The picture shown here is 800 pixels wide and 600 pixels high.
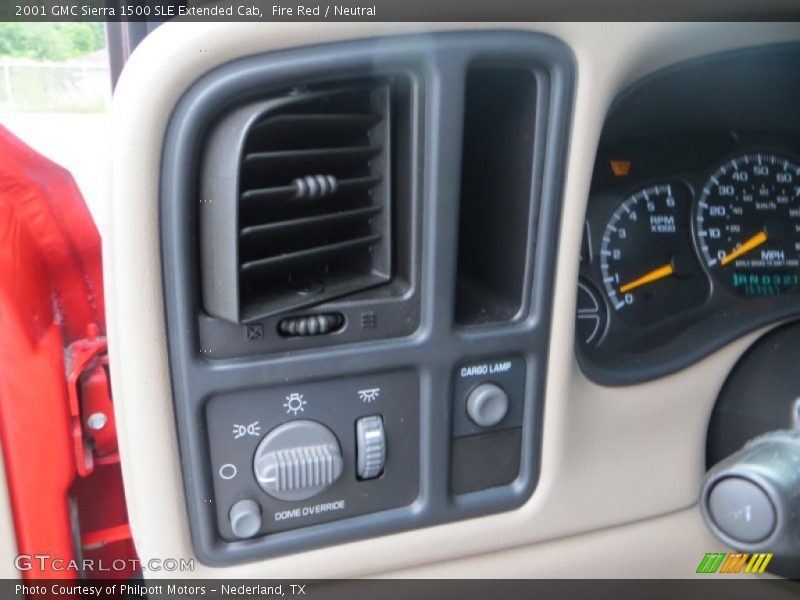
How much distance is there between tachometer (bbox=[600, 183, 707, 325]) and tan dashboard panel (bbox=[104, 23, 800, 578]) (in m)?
0.10

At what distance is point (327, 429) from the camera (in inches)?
27.3

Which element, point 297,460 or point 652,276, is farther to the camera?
point 652,276

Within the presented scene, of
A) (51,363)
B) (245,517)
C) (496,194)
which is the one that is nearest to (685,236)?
(496,194)

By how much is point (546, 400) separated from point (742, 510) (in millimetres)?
216

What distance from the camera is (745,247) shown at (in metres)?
0.96

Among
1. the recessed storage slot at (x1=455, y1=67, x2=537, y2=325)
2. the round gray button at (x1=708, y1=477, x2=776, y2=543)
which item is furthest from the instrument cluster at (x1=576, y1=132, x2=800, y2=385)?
the round gray button at (x1=708, y1=477, x2=776, y2=543)

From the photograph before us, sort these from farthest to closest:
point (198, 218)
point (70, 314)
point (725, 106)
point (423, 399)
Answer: point (725, 106), point (70, 314), point (423, 399), point (198, 218)

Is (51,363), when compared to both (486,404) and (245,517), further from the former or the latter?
(486,404)

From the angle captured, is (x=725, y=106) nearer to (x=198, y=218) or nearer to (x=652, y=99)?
(x=652, y=99)

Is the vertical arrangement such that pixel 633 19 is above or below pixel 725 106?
above

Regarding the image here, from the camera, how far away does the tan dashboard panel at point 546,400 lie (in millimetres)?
562

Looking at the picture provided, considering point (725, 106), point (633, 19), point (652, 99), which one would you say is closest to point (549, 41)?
point (633, 19)

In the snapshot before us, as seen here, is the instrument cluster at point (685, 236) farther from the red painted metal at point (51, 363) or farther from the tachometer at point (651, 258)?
the red painted metal at point (51, 363)

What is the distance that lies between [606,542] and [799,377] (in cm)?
32
